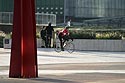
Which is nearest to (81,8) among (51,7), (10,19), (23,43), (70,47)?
(51,7)

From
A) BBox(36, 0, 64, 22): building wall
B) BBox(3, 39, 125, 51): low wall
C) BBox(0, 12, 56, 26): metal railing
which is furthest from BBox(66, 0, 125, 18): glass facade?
BBox(3, 39, 125, 51): low wall

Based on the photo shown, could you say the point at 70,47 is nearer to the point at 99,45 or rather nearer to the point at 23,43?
the point at 99,45

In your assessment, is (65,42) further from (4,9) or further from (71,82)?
(4,9)

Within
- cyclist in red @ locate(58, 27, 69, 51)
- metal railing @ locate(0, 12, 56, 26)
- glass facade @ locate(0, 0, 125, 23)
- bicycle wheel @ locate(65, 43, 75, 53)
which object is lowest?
bicycle wheel @ locate(65, 43, 75, 53)

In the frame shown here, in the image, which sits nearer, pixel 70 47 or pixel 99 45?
pixel 70 47

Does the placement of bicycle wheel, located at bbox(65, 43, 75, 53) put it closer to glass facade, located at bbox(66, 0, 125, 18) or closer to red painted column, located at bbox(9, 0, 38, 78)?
red painted column, located at bbox(9, 0, 38, 78)

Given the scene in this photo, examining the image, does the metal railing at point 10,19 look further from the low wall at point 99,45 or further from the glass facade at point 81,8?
the glass facade at point 81,8

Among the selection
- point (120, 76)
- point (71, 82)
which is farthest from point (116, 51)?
point (71, 82)

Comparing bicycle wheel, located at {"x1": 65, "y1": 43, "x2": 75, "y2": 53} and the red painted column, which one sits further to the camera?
bicycle wheel, located at {"x1": 65, "y1": 43, "x2": 75, "y2": 53}

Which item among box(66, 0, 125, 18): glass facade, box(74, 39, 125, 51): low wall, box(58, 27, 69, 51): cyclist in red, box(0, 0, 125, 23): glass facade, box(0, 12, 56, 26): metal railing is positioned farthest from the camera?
box(66, 0, 125, 18): glass facade

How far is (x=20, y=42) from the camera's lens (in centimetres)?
1341

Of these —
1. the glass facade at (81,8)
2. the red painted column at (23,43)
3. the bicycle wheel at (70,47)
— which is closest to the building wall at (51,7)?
the glass facade at (81,8)

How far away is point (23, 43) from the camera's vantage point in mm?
13438

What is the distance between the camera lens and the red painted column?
43.9 ft
